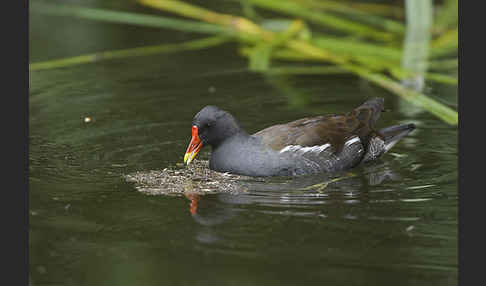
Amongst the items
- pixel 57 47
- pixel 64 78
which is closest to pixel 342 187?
pixel 64 78

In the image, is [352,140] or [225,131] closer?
[225,131]

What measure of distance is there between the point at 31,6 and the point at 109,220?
21.3 ft

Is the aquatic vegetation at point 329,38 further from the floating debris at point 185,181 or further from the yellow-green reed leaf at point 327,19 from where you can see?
the floating debris at point 185,181

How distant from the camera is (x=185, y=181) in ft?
21.7

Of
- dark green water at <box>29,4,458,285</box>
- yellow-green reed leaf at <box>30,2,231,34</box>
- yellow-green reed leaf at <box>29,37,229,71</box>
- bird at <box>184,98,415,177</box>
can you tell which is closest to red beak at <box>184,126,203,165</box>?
bird at <box>184,98,415,177</box>

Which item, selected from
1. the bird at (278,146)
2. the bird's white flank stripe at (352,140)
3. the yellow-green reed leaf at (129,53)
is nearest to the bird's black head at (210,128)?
the bird at (278,146)

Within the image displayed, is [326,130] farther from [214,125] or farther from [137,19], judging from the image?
[137,19]

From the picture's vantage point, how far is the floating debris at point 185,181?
6.41 meters

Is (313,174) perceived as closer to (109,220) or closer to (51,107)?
(109,220)

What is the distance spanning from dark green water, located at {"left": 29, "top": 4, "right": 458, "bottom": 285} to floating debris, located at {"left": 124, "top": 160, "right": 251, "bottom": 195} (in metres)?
0.11

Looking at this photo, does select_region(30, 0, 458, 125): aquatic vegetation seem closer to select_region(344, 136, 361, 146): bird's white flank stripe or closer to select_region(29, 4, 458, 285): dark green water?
select_region(29, 4, 458, 285): dark green water

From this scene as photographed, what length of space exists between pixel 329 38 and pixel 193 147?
3689 mm

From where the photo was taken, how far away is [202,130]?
684 cm

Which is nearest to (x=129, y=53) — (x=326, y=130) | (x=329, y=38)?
(x=329, y=38)
